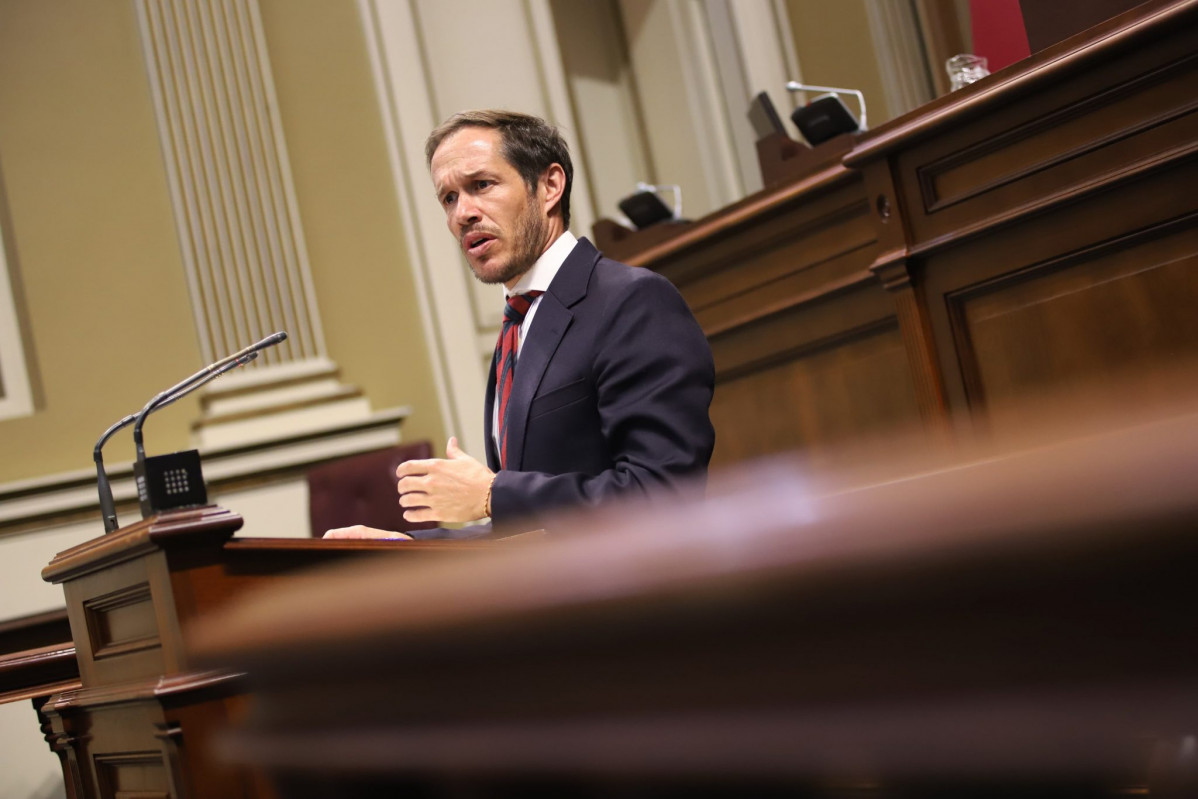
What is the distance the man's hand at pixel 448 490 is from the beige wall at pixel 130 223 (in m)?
2.69

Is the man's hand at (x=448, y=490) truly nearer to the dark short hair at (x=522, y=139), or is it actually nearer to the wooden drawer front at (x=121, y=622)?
the wooden drawer front at (x=121, y=622)

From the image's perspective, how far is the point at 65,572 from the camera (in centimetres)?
129

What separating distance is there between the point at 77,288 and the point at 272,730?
3468mm

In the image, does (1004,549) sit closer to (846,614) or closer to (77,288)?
(846,614)

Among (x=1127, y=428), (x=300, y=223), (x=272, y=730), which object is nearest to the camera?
(x=1127, y=428)

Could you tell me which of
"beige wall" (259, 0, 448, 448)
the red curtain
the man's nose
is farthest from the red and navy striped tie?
"beige wall" (259, 0, 448, 448)

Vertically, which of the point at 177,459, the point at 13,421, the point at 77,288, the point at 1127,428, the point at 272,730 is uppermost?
the point at 77,288

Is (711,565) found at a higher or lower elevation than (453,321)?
lower

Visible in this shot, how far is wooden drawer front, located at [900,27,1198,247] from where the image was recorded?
1.77 m

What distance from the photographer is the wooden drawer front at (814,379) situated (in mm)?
2479

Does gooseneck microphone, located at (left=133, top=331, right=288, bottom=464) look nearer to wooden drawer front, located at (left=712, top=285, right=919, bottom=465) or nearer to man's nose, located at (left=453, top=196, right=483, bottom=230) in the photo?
man's nose, located at (left=453, top=196, right=483, bottom=230)

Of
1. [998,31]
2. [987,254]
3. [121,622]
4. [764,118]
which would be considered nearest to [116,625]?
[121,622]

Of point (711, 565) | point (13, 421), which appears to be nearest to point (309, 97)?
point (13, 421)

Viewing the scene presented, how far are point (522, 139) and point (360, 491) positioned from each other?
77.4 inches
